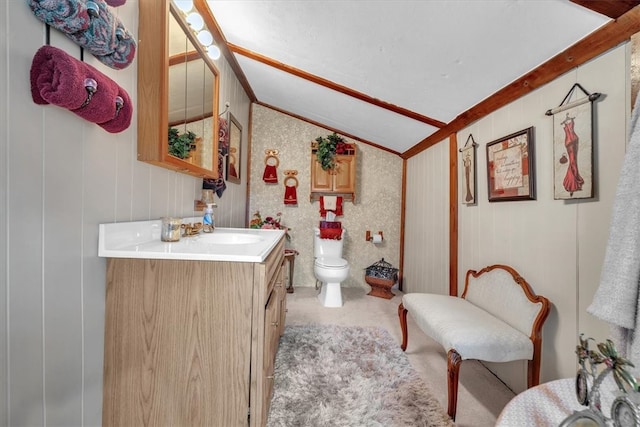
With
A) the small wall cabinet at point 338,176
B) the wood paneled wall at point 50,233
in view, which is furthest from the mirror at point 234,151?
the wood paneled wall at point 50,233

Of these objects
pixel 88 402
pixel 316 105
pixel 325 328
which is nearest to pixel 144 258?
pixel 88 402

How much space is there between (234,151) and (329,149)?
113 cm

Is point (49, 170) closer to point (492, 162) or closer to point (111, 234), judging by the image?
point (111, 234)

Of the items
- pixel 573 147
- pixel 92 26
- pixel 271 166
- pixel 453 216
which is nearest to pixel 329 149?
pixel 271 166

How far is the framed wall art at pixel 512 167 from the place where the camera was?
1415mm

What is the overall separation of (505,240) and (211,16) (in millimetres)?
2519

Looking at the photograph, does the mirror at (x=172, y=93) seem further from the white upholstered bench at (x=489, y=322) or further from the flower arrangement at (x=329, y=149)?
the white upholstered bench at (x=489, y=322)

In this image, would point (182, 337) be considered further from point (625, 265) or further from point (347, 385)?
point (625, 265)

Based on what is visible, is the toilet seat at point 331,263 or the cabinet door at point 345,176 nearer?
the toilet seat at point 331,263

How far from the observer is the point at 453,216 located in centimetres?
217

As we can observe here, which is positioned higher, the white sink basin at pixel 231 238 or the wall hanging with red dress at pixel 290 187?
the wall hanging with red dress at pixel 290 187

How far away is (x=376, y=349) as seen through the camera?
1.85m

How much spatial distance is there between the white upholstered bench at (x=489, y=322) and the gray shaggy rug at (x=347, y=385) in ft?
0.75

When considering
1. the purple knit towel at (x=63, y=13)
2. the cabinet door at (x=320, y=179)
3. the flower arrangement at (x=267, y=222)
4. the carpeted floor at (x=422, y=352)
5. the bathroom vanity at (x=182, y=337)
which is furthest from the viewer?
the cabinet door at (x=320, y=179)
